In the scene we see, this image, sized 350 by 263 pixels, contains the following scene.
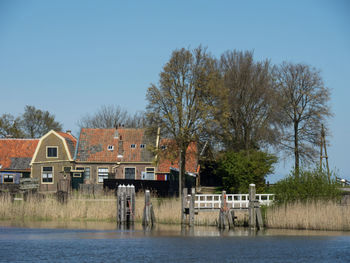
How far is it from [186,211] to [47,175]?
30104 mm

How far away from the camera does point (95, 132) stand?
67250 mm

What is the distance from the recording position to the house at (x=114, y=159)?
6438 centimetres

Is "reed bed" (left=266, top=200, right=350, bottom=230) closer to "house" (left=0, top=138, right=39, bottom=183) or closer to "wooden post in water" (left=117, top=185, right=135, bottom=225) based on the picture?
"wooden post in water" (left=117, top=185, right=135, bottom=225)

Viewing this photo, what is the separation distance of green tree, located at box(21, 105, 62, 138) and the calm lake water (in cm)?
5174

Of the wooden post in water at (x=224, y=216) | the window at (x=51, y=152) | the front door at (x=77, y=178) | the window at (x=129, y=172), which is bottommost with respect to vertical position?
the wooden post in water at (x=224, y=216)

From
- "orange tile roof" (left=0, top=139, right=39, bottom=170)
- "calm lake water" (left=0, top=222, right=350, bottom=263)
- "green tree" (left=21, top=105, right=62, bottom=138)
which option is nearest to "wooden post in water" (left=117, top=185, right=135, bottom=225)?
"calm lake water" (left=0, top=222, right=350, bottom=263)

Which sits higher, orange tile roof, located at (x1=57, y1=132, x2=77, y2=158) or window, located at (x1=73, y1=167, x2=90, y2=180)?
orange tile roof, located at (x1=57, y1=132, x2=77, y2=158)

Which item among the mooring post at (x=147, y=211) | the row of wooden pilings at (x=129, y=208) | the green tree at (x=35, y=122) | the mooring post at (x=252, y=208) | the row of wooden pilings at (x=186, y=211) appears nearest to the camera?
the mooring post at (x=252, y=208)

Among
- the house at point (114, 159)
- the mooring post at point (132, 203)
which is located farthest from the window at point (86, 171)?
the mooring post at point (132, 203)

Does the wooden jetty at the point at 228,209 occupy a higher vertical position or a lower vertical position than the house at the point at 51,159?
lower

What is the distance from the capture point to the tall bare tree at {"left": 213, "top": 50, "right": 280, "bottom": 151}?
61656 millimetres

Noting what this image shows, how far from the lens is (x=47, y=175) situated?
212ft

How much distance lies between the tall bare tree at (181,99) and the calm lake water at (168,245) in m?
19.2

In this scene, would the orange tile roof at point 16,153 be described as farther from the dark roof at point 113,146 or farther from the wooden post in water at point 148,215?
the wooden post in water at point 148,215
